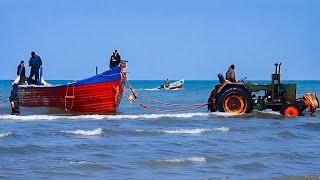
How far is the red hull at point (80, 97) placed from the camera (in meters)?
20.8

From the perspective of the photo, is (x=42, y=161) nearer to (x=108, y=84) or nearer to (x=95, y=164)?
(x=95, y=164)

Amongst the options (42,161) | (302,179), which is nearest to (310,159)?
(302,179)

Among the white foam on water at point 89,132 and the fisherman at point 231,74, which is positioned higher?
the fisherman at point 231,74

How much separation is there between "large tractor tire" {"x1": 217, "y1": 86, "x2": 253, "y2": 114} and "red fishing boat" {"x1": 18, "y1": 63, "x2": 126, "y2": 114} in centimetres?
356

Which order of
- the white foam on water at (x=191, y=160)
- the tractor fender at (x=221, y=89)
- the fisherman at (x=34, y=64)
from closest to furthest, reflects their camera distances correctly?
the white foam on water at (x=191, y=160), the tractor fender at (x=221, y=89), the fisherman at (x=34, y=64)

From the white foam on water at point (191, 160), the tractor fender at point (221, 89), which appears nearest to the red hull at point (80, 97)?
the tractor fender at point (221, 89)

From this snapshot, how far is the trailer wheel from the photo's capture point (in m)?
19.7

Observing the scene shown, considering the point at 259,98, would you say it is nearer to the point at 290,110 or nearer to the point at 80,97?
the point at 290,110

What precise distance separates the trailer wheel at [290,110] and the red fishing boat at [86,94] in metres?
5.44

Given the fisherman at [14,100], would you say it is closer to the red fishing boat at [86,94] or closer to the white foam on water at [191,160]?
the red fishing boat at [86,94]

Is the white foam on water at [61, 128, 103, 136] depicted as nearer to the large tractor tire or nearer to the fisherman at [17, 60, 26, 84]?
the large tractor tire

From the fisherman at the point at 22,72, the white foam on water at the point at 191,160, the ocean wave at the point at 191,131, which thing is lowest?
the ocean wave at the point at 191,131

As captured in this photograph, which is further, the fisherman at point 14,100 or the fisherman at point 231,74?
the fisherman at point 231,74

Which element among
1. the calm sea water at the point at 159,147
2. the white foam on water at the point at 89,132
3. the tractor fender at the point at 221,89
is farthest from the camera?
the tractor fender at the point at 221,89
